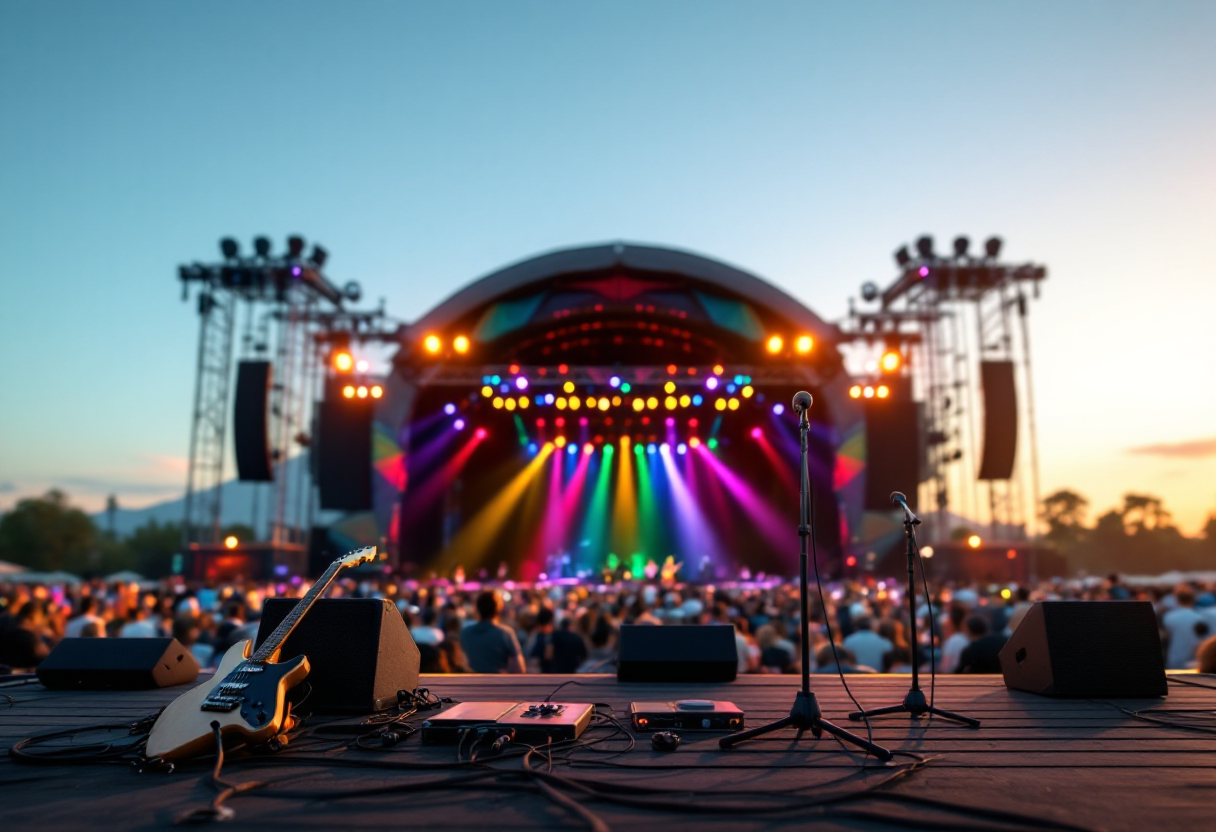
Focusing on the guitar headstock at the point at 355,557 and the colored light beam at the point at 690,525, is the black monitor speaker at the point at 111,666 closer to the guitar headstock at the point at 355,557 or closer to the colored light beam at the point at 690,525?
the guitar headstock at the point at 355,557

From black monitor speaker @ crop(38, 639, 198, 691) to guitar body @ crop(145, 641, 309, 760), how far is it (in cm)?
197

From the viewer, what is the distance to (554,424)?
81.1 ft

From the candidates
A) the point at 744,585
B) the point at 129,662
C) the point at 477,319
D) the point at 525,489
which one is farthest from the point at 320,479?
the point at 129,662

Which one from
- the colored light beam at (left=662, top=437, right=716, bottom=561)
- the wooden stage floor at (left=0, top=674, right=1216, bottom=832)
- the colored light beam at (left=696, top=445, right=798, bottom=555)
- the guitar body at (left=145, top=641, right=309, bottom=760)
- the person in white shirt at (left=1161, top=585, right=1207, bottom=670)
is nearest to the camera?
the wooden stage floor at (left=0, top=674, right=1216, bottom=832)

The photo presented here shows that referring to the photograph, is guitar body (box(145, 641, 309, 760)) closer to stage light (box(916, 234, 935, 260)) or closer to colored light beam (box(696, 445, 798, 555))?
stage light (box(916, 234, 935, 260))

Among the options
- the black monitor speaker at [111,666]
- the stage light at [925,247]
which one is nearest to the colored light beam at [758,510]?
the stage light at [925,247]

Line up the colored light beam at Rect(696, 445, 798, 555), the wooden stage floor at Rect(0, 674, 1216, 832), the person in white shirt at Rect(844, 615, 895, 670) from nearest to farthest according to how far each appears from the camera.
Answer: the wooden stage floor at Rect(0, 674, 1216, 832), the person in white shirt at Rect(844, 615, 895, 670), the colored light beam at Rect(696, 445, 798, 555)

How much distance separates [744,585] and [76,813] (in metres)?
24.5

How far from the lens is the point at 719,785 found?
2629 millimetres

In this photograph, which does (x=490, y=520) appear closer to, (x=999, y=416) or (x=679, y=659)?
(x=999, y=416)

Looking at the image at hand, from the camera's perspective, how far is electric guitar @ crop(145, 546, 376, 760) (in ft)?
9.21

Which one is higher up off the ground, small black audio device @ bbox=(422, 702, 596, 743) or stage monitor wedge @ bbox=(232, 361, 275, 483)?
stage monitor wedge @ bbox=(232, 361, 275, 483)

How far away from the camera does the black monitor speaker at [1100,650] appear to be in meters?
4.31

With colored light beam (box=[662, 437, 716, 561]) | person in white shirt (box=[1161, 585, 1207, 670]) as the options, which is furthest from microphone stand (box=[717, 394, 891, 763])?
colored light beam (box=[662, 437, 716, 561])
